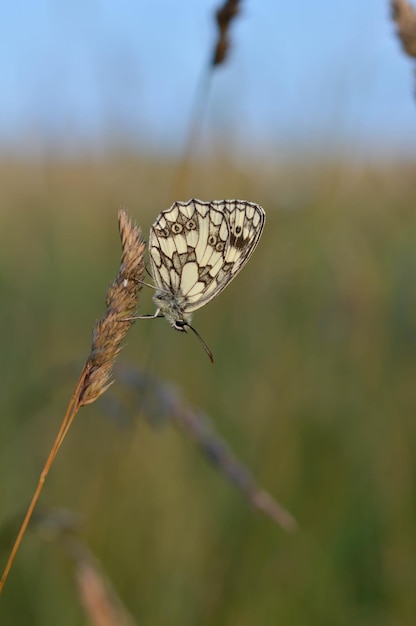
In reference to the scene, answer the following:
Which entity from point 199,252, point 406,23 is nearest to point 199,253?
point 199,252

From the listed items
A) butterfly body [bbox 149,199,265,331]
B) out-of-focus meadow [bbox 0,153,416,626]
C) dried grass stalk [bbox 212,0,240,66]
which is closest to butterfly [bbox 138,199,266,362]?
butterfly body [bbox 149,199,265,331]

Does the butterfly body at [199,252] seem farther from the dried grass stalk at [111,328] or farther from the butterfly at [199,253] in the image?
the dried grass stalk at [111,328]

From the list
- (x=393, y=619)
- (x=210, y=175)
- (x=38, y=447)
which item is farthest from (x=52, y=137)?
(x=393, y=619)

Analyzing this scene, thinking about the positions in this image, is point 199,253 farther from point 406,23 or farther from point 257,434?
point 257,434

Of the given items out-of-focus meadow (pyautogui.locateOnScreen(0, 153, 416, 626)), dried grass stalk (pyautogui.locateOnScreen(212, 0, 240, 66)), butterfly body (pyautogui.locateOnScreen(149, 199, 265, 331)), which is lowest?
out-of-focus meadow (pyautogui.locateOnScreen(0, 153, 416, 626))

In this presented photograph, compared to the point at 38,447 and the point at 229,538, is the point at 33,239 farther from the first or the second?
the point at 229,538

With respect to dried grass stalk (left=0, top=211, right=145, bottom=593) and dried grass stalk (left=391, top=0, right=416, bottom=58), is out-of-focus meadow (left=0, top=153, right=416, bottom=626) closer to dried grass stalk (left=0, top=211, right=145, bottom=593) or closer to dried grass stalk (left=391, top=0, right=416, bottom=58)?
dried grass stalk (left=0, top=211, right=145, bottom=593)

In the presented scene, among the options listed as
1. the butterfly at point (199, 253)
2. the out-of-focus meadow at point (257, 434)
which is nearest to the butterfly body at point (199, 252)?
the butterfly at point (199, 253)
